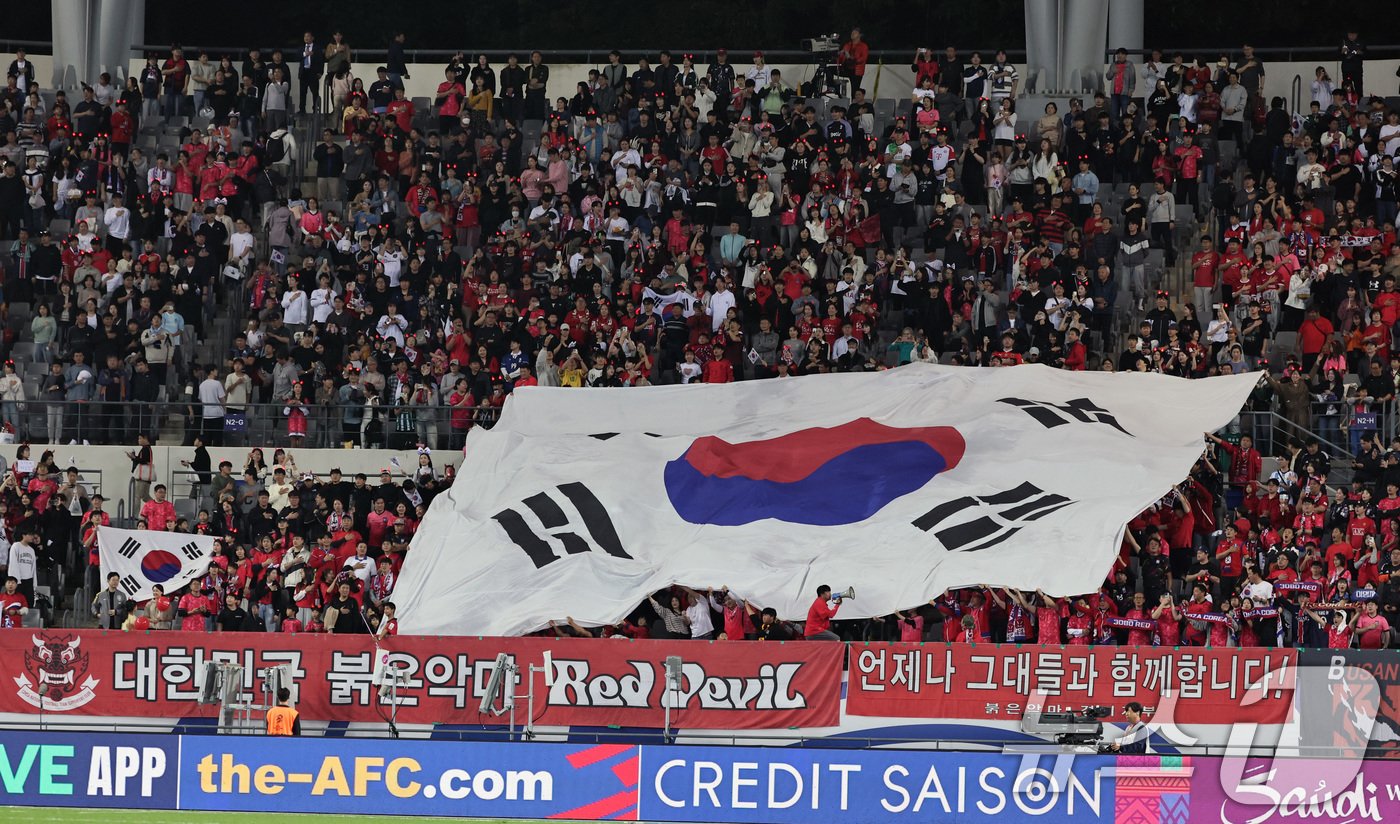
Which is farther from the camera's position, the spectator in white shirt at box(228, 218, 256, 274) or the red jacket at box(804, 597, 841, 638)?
the spectator in white shirt at box(228, 218, 256, 274)

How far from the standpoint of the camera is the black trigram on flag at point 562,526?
24531mm

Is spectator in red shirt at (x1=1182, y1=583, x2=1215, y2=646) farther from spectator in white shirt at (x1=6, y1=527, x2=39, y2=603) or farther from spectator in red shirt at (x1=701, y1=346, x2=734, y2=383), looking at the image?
spectator in white shirt at (x1=6, y1=527, x2=39, y2=603)

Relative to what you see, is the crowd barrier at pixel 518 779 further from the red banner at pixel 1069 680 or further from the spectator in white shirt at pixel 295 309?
the spectator in white shirt at pixel 295 309

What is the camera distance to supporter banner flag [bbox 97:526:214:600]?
2586cm

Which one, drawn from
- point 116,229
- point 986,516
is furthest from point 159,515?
point 986,516

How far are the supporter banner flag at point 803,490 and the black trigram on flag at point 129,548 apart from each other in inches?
147

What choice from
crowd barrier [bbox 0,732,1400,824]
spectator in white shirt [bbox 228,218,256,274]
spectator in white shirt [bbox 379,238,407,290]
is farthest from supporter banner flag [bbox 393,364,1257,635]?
spectator in white shirt [bbox 228,218,256,274]

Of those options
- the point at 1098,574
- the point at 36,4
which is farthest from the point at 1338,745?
the point at 36,4

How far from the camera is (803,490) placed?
84.2 ft

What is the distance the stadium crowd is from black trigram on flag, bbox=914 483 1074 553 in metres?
0.80

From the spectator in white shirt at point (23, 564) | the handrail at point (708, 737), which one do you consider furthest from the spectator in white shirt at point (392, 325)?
the handrail at point (708, 737)

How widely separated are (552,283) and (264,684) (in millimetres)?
10097

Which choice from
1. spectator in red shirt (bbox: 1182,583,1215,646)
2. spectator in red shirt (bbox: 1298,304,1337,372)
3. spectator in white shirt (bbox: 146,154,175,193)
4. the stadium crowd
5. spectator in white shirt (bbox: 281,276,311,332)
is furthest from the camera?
spectator in white shirt (bbox: 146,154,175,193)

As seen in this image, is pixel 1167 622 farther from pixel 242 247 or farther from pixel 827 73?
pixel 242 247
